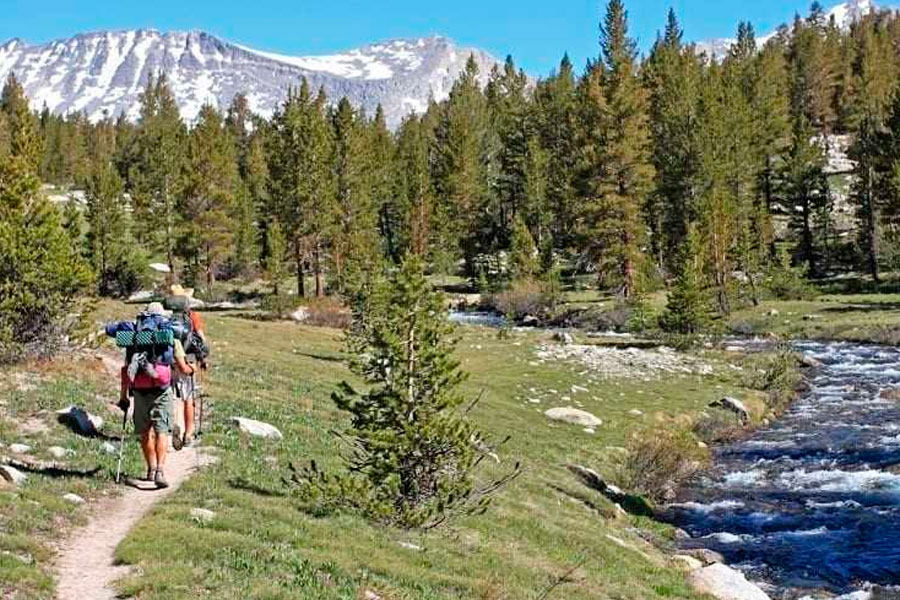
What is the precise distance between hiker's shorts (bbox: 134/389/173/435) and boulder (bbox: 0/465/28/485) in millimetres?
1930

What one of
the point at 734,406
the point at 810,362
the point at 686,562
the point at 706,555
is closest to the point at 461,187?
the point at 810,362

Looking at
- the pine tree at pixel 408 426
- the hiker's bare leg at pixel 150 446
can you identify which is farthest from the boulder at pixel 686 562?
the hiker's bare leg at pixel 150 446

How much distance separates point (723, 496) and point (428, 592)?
1520 cm

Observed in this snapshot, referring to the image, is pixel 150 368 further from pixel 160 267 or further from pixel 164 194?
pixel 160 267

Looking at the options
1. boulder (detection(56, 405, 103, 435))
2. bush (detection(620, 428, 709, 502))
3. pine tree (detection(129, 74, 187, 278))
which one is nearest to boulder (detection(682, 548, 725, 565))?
Result: bush (detection(620, 428, 709, 502))

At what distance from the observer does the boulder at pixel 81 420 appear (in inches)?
709

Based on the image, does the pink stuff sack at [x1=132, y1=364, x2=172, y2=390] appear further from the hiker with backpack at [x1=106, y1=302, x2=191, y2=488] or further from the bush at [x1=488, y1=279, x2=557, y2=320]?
the bush at [x1=488, y1=279, x2=557, y2=320]

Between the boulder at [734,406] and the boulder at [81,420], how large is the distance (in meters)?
23.6

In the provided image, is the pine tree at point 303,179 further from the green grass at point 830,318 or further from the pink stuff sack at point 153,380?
the pink stuff sack at point 153,380

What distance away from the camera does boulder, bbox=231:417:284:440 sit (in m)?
20.1

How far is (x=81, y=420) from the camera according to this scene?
716 inches

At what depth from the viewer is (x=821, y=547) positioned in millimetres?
20188

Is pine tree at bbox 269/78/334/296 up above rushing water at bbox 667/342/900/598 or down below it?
above

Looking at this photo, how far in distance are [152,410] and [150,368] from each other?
713 millimetres
